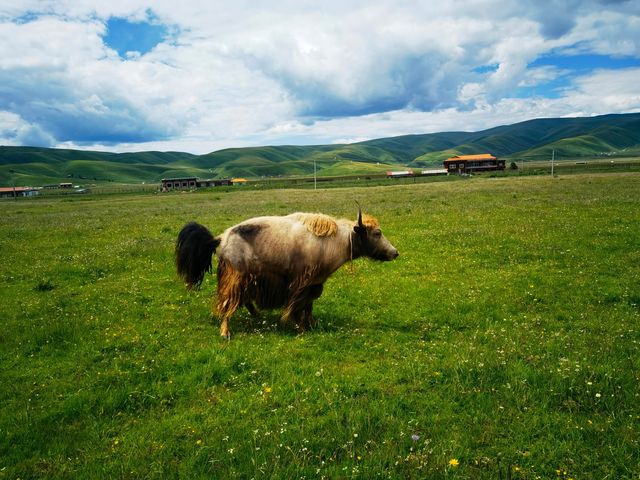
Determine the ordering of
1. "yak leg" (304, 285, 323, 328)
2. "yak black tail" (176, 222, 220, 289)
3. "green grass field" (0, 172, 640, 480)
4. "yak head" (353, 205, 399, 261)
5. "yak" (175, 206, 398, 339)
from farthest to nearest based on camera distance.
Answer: "yak black tail" (176, 222, 220, 289)
"yak head" (353, 205, 399, 261)
"yak leg" (304, 285, 323, 328)
"yak" (175, 206, 398, 339)
"green grass field" (0, 172, 640, 480)

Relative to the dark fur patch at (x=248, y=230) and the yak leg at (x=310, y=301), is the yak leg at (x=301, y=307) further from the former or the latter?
the dark fur patch at (x=248, y=230)

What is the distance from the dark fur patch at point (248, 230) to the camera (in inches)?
437

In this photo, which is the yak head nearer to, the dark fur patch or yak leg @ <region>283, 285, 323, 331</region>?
yak leg @ <region>283, 285, 323, 331</region>

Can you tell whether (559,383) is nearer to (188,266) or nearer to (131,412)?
(131,412)

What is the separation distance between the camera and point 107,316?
39.1ft

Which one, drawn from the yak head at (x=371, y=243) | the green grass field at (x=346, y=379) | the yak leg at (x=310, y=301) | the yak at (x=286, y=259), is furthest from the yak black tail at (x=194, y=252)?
the yak head at (x=371, y=243)

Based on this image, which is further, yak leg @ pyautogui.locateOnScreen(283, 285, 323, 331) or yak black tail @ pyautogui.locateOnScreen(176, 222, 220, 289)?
yak black tail @ pyautogui.locateOnScreen(176, 222, 220, 289)

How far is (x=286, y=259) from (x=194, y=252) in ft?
9.05

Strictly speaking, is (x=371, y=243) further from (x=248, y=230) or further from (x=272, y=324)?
(x=272, y=324)

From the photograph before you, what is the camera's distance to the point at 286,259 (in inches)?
427

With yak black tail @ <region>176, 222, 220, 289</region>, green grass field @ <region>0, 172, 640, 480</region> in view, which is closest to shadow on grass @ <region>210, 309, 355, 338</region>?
green grass field @ <region>0, 172, 640, 480</region>

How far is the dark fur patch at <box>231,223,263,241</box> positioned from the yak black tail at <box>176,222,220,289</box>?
A: 85 centimetres

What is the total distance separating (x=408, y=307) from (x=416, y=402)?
18.0 ft

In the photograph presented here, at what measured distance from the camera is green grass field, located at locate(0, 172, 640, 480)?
217 inches
